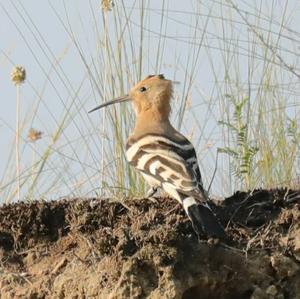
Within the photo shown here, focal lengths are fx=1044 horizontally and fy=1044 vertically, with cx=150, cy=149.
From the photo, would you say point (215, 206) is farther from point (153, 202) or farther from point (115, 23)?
point (115, 23)

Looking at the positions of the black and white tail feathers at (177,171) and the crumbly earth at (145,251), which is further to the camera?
the black and white tail feathers at (177,171)

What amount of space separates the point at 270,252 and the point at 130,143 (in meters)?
1.94

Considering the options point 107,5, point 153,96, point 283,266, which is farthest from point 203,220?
point 107,5

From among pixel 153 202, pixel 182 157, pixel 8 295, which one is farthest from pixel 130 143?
pixel 8 295

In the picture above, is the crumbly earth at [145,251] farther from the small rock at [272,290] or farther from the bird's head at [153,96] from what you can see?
the bird's head at [153,96]

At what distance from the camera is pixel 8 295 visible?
3674mm

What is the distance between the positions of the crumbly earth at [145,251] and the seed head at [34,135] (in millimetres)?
2010

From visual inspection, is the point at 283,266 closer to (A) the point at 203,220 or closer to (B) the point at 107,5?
(A) the point at 203,220

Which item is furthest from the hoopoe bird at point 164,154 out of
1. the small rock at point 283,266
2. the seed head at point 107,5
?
the seed head at point 107,5

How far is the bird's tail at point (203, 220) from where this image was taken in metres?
3.60

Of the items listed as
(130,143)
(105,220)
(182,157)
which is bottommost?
(105,220)

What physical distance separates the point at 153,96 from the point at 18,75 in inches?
31.9

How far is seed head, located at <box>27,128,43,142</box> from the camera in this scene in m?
6.19

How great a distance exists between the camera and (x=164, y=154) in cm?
491
